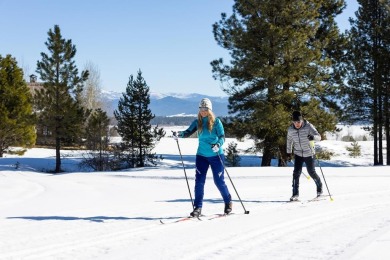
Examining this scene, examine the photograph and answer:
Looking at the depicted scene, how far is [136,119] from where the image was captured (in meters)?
29.9

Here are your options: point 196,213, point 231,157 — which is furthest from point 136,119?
point 196,213

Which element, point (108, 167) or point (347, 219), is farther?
point (108, 167)

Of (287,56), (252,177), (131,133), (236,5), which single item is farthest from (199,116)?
(131,133)

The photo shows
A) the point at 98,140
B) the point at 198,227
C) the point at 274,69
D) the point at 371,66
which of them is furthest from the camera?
the point at 98,140

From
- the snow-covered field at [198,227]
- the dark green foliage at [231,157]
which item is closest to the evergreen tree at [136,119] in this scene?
the dark green foliage at [231,157]

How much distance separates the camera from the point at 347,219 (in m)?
6.45

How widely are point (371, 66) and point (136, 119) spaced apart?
53.5 feet

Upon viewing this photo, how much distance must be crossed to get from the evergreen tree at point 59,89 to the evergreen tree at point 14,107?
1072 mm

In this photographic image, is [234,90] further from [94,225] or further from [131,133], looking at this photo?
[94,225]

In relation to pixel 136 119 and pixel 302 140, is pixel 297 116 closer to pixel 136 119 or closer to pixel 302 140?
pixel 302 140

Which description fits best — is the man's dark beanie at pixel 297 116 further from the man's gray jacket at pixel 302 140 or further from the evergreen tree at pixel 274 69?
the evergreen tree at pixel 274 69

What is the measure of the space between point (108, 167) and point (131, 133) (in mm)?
3992

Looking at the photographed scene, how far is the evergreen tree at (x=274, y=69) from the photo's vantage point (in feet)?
67.9

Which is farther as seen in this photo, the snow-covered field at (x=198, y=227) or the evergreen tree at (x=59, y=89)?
the evergreen tree at (x=59, y=89)
